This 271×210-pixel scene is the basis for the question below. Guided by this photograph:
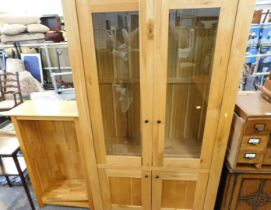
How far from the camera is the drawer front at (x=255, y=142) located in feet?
3.41

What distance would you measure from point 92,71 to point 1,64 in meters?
3.71

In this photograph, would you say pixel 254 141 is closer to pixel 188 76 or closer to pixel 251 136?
pixel 251 136

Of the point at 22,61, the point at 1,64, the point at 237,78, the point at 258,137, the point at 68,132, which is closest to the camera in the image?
the point at 237,78

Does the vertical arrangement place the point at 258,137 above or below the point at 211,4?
below

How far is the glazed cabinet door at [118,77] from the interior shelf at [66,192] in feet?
2.03

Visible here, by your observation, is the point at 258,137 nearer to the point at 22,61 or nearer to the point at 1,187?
the point at 1,187

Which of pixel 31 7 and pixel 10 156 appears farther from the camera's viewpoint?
pixel 31 7

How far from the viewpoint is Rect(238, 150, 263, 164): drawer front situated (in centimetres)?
108

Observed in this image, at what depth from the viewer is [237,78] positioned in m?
0.93

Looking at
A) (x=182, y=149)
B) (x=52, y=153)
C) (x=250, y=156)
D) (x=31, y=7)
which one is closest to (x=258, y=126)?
(x=250, y=156)

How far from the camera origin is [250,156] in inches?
43.0

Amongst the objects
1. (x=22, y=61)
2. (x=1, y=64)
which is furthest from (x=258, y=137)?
(x=1, y=64)

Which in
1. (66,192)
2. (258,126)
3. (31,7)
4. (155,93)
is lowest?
Result: (66,192)

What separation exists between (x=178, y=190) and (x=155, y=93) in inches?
29.6
